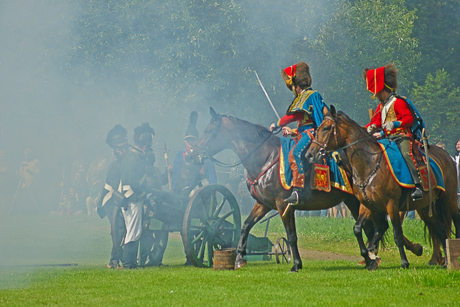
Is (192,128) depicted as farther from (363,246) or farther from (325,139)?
(363,246)

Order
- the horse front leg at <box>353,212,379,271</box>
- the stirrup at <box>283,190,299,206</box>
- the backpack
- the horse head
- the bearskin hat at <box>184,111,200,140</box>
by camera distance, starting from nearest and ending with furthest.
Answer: the horse head, the stirrup at <box>283,190,299,206</box>, the horse front leg at <box>353,212,379,271</box>, the backpack, the bearskin hat at <box>184,111,200,140</box>

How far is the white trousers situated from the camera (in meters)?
11.4

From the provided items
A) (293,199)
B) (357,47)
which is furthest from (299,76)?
(357,47)

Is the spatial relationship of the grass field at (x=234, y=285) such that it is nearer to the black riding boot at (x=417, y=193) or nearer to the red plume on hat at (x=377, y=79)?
the black riding boot at (x=417, y=193)

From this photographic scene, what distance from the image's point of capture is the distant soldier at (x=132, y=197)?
37.3ft

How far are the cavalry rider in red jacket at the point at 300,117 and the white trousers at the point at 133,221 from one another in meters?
2.62

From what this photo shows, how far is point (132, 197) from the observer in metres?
11.5

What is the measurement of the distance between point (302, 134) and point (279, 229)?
30.2 feet

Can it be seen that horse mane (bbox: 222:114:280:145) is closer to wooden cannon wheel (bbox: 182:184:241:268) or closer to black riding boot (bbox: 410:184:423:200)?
wooden cannon wheel (bbox: 182:184:241:268)

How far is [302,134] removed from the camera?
10.5 metres

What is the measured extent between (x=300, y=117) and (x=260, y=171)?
3.41 ft

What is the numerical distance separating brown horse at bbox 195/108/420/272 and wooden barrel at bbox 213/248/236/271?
35 cm

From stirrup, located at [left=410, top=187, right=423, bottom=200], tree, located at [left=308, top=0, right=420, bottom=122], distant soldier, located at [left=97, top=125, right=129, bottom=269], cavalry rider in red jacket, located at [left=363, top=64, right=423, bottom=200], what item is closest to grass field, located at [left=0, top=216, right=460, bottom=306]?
distant soldier, located at [left=97, top=125, right=129, bottom=269]

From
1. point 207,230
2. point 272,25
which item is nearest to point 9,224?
point 207,230
